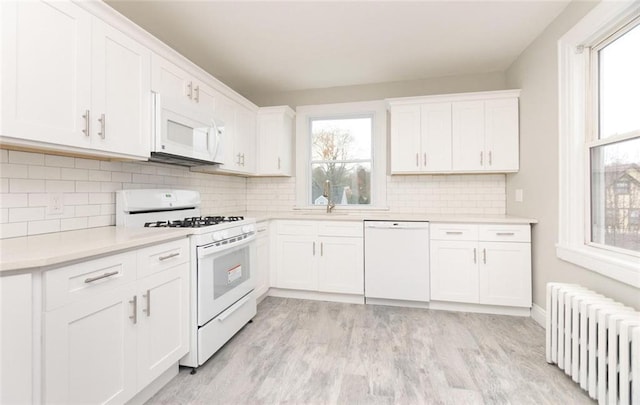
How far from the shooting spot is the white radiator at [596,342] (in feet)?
4.64

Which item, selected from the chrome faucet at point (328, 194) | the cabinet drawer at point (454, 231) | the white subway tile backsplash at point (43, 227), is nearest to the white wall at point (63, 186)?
the white subway tile backsplash at point (43, 227)

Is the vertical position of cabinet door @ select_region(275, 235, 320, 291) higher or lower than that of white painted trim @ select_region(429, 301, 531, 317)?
higher

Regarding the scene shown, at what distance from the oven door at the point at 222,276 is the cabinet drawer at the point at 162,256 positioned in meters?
0.11

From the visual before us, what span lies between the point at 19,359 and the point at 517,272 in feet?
11.3

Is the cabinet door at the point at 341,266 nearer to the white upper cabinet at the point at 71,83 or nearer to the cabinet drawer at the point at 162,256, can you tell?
the cabinet drawer at the point at 162,256

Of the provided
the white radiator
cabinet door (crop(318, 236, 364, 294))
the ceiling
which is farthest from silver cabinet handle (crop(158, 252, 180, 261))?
the white radiator

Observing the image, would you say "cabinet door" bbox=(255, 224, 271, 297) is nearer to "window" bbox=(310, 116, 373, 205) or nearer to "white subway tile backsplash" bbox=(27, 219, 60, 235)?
"window" bbox=(310, 116, 373, 205)

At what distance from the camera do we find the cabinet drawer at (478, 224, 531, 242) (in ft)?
9.10

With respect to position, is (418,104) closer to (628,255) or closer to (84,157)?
(628,255)

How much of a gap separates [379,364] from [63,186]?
2359mm

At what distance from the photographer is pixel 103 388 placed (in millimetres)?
1356

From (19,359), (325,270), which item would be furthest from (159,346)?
(325,270)

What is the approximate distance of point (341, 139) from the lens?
155 inches

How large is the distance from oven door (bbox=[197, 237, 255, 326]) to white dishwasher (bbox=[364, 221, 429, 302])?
123cm
